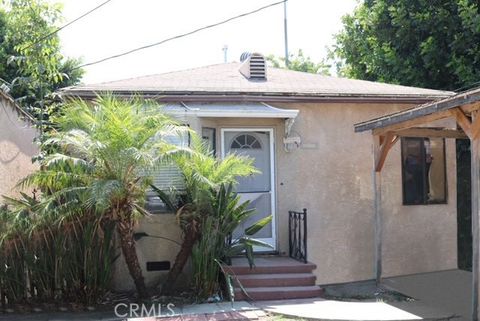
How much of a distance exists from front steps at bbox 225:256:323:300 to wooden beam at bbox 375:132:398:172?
2.15 metres

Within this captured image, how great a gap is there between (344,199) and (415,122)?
2309 millimetres

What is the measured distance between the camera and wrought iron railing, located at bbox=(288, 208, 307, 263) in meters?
8.77

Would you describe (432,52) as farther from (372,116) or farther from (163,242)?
(163,242)

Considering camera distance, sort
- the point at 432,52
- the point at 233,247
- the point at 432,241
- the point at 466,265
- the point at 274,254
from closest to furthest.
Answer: the point at 233,247 < the point at 274,254 < the point at 432,241 < the point at 466,265 < the point at 432,52

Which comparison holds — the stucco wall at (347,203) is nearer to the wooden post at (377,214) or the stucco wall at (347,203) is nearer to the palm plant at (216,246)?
the wooden post at (377,214)

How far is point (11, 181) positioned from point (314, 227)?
5.52 metres

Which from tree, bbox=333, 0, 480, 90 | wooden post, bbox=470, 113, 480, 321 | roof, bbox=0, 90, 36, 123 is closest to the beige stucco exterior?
wooden post, bbox=470, 113, 480, 321

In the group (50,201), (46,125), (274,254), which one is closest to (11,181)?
(46,125)

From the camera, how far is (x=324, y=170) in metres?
9.51

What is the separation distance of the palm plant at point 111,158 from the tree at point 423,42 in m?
8.90

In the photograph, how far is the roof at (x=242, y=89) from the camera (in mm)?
8906

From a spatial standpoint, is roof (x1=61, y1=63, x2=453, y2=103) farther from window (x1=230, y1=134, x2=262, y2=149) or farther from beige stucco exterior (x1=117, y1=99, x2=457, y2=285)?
window (x1=230, y1=134, x2=262, y2=149)

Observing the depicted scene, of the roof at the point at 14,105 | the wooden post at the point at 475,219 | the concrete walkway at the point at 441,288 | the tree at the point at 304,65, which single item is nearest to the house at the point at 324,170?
the concrete walkway at the point at 441,288

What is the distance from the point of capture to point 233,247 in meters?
8.05
